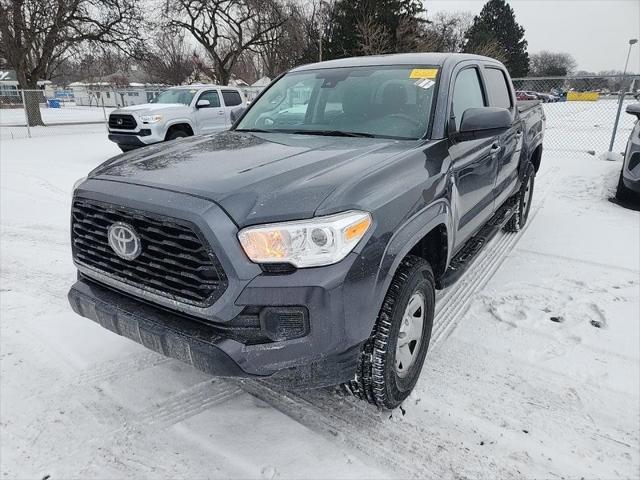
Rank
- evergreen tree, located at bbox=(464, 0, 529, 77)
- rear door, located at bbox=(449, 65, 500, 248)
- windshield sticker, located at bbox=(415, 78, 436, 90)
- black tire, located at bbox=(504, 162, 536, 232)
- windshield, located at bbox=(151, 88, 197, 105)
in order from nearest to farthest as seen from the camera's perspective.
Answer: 1. rear door, located at bbox=(449, 65, 500, 248)
2. windshield sticker, located at bbox=(415, 78, 436, 90)
3. black tire, located at bbox=(504, 162, 536, 232)
4. windshield, located at bbox=(151, 88, 197, 105)
5. evergreen tree, located at bbox=(464, 0, 529, 77)

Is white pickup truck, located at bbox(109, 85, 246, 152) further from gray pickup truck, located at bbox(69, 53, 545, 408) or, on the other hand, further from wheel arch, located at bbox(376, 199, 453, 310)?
wheel arch, located at bbox(376, 199, 453, 310)

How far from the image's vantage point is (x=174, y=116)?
11055mm

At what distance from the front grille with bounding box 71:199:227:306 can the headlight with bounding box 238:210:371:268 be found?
6.6 inches

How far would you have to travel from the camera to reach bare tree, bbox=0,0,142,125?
64.2 ft

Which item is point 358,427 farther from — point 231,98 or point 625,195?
point 231,98

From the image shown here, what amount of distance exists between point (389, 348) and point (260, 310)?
68 centimetres

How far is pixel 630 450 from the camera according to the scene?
2.24m

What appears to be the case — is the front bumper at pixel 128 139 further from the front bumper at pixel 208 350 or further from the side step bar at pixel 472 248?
the front bumper at pixel 208 350

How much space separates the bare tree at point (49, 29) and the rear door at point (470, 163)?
20.9 metres

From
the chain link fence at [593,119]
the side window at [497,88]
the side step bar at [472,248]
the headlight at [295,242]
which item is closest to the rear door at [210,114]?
the chain link fence at [593,119]

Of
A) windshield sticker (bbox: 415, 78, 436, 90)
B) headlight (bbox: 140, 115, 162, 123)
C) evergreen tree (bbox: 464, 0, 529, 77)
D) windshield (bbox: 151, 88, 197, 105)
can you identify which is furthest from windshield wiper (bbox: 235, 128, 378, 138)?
evergreen tree (bbox: 464, 0, 529, 77)

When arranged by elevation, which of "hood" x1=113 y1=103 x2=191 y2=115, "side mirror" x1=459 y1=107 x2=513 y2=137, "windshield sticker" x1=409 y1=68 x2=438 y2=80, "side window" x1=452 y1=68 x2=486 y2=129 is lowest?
"hood" x1=113 y1=103 x2=191 y2=115

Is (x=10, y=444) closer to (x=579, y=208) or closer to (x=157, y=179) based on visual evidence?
(x=157, y=179)

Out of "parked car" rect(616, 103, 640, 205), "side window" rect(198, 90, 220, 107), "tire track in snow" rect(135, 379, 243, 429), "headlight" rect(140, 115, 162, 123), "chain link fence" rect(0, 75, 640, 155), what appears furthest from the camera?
"chain link fence" rect(0, 75, 640, 155)
